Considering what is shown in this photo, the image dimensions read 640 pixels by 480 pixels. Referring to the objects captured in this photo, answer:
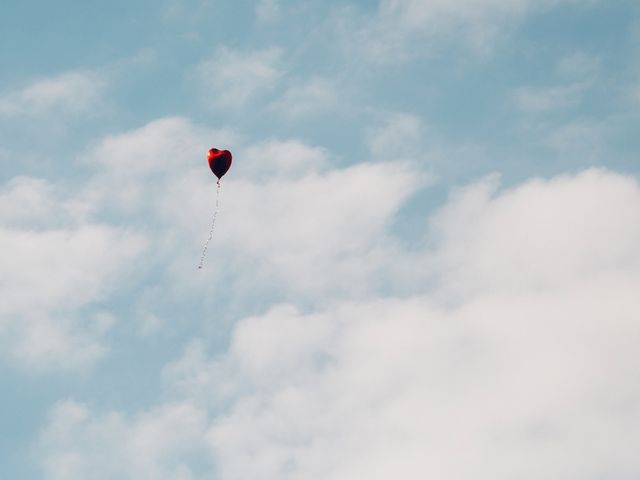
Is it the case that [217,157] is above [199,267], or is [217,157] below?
above

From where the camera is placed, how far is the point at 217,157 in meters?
70.1

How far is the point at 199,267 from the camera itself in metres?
53.4

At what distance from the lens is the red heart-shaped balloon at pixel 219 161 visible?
7000cm

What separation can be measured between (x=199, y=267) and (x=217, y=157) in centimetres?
1918

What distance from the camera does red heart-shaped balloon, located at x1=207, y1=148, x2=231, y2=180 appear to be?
7000cm

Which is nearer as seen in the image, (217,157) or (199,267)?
(199,267)

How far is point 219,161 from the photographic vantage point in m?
70.1
